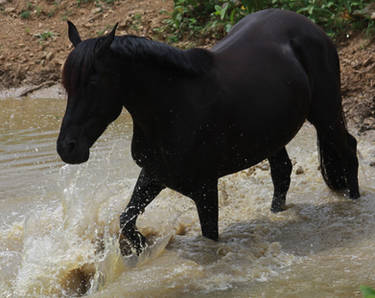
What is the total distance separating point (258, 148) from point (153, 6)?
25.4 ft

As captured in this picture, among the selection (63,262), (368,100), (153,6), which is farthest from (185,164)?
(153,6)

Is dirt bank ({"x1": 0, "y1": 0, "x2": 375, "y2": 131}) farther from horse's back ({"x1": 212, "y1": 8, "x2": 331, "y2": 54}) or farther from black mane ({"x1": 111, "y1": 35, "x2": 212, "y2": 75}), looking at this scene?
black mane ({"x1": 111, "y1": 35, "x2": 212, "y2": 75})

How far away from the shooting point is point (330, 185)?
16.8 feet

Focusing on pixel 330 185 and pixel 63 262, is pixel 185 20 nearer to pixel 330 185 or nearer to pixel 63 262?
pixel 330 185

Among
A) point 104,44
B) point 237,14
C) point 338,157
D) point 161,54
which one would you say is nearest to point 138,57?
point 161,54

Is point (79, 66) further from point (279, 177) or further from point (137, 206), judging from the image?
point (279, 177)

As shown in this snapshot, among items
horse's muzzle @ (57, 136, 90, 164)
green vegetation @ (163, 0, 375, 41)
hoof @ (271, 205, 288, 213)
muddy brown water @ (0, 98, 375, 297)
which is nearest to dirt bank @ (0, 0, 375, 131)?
green vegetation @ (163, 0, 375, 41)

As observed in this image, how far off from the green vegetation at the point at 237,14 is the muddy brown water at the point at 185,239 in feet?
7.61

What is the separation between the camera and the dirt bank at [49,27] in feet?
35.2

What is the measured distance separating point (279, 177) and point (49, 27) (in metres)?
8.03

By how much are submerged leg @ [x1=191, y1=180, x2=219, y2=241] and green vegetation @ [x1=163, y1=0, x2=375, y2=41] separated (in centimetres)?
468

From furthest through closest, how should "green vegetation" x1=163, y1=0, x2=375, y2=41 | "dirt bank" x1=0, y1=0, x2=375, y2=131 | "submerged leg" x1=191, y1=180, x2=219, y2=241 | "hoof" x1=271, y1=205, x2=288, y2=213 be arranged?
"dirt bank" x1=0, y1=0, x2=375, y2=131 → "green vegetation" x1=163, y1=0, x2=375, y2=41 → "hoof" x1=271, y1=205, x2=288, y2=213 → "submerged leg" x1=191, y1=180, x2=219, y2=241

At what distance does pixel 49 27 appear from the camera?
11836 millimetres

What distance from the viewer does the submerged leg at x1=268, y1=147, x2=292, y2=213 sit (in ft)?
16.2
